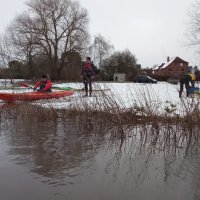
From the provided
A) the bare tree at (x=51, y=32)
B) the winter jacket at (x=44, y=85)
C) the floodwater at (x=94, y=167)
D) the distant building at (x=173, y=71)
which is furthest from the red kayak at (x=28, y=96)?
the bare tree at (x=51, y=32)

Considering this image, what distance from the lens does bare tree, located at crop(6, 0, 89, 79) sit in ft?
160

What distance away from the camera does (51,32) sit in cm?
5166

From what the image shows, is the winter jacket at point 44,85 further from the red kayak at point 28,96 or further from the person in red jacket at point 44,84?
the red kayak at point 28,96

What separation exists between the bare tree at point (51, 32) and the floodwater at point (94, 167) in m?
41.8

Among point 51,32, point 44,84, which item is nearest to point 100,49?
point 51,32

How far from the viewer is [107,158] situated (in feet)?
18.4

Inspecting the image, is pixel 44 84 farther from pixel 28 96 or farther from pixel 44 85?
pixel 28 96

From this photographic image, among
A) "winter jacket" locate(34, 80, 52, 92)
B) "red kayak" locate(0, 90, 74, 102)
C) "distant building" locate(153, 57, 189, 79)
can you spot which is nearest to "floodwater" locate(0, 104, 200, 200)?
"distant building" locate(153, 57, 189, 79)

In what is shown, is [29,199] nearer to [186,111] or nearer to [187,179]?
[187,179]

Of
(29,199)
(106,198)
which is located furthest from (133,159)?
(29,199)

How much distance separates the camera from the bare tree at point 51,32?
48.7m

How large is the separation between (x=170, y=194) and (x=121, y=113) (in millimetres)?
3583

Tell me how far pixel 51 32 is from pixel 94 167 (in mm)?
48133

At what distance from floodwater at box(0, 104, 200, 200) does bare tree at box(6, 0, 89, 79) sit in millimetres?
41847
